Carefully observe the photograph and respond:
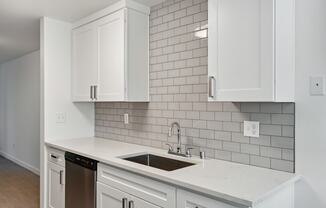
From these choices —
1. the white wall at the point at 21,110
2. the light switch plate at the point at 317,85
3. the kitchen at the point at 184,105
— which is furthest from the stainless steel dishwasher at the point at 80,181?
the white wall at the point at 21,110

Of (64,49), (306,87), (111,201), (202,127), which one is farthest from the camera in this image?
(64,49)

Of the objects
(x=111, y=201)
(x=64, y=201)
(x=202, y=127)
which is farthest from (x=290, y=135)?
(x=64, y=201)

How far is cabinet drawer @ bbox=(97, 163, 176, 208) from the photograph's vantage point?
160 cm

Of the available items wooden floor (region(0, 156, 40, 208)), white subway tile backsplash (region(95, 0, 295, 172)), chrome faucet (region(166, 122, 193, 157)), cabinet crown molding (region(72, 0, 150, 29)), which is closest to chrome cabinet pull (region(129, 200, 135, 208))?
chrome faucet (region(166, 122, 193, 157))

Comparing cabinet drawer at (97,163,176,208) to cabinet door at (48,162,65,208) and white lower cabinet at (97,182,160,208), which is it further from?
cabinet door at (48,162,65,208)

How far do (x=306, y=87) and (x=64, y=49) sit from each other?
2.66 meters

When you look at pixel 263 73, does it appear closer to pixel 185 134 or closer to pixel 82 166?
pixel 185 134

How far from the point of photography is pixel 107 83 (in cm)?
263

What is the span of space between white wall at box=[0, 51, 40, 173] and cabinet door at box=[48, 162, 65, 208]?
7.03 feet

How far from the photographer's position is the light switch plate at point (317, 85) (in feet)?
5.03

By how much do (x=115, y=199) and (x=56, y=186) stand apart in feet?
3.78

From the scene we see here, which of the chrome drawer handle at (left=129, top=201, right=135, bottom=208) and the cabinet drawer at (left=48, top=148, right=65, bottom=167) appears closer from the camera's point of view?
the chrome drawer handle at (left=129, top=201, right=135, bottom=208)

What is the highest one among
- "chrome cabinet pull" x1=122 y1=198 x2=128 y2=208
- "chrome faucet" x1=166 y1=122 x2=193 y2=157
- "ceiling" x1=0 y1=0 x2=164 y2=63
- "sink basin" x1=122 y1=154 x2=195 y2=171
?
"ceiling" x1=0 y1=0 x2=164 y2=63

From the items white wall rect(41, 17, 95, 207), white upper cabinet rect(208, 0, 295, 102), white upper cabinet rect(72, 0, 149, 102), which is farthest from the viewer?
white wall rect(41, 17, 95, 207)
